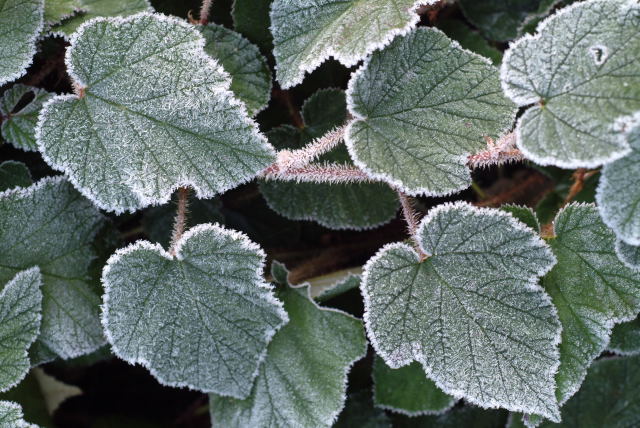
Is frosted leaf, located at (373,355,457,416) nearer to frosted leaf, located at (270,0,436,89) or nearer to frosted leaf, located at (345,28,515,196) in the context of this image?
frosted leaf, located at (345,28,515,196)

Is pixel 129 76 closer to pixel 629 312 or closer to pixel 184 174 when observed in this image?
pixel 184 174

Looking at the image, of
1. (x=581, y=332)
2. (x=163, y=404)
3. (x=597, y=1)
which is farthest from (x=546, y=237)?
(x=163, y=404)

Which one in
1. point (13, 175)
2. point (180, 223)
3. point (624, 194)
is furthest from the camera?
point (13, 175)

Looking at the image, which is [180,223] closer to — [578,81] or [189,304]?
[189,304]

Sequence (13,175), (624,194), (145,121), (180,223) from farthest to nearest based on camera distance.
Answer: (13,175), (180,223), (145,121), (624,194)

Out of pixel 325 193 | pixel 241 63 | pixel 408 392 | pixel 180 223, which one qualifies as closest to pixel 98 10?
pixel 241 63

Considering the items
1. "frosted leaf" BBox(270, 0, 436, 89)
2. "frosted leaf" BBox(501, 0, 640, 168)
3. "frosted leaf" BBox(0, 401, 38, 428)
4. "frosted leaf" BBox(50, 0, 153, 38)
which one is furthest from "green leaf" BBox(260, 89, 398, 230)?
"frosted leaf" BBox(0, 401, 38, 428)

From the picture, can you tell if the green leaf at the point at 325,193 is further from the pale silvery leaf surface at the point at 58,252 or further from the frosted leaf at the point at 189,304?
the pale silvery leaf surface at the point at 58,252
